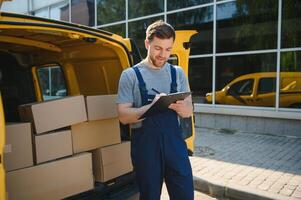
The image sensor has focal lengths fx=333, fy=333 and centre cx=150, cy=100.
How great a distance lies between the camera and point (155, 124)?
8.63 ft

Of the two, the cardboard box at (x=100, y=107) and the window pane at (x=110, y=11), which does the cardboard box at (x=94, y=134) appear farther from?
the window pane at (x=110, y=11)

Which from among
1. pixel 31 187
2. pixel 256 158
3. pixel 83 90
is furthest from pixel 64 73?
pixel 256 158

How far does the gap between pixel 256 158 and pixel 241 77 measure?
3306mm

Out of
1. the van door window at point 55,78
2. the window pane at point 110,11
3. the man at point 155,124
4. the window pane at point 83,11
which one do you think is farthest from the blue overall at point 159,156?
the window pane at point 83,11

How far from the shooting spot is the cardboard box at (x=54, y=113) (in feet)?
9.46

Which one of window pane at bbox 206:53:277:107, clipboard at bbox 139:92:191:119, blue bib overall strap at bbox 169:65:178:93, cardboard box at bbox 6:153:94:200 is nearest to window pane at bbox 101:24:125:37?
window pane at bbox 206:53:277:107

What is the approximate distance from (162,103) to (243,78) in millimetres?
6740

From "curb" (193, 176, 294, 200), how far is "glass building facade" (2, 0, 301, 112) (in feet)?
13.0

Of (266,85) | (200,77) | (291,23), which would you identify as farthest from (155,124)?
(200,77)

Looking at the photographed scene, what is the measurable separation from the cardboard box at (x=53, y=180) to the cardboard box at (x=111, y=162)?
0.13 m

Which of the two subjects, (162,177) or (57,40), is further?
(57,40)

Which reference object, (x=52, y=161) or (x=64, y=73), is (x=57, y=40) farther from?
(x=52, y=161)

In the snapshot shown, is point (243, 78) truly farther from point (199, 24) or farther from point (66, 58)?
point (66, 58)

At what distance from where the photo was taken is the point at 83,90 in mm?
4578
